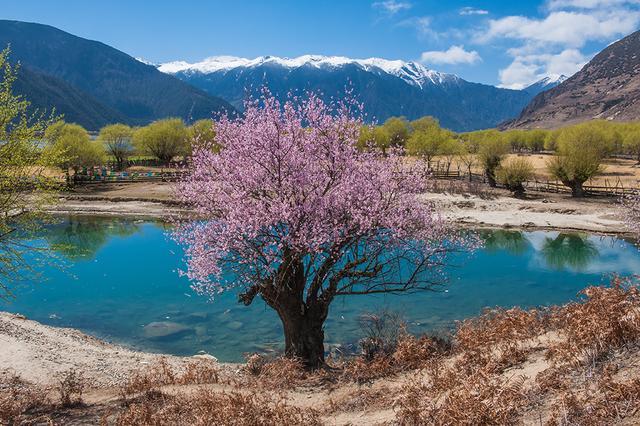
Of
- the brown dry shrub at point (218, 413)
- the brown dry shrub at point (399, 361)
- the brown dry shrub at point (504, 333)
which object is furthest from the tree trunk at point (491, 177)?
the brown dry shrub at point (218, 413)

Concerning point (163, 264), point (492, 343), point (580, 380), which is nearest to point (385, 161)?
point (492, 343)

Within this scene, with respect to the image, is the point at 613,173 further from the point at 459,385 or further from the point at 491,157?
the point at 459,385

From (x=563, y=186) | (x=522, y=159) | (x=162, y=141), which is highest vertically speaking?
(x=162, y=141)

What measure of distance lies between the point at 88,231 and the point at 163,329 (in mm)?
35739

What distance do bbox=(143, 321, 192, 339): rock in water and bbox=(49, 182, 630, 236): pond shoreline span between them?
28620 mm

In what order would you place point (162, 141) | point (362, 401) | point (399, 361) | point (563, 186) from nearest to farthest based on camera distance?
point (362, 401) → point (399, 361) → point (563, 186) → point (162, 141)

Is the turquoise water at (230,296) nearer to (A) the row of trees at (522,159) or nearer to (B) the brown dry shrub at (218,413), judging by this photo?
(B) the brown dry shrub at (218,413)

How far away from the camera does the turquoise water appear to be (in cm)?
2558

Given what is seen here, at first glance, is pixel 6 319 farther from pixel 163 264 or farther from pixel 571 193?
pixel 571 193

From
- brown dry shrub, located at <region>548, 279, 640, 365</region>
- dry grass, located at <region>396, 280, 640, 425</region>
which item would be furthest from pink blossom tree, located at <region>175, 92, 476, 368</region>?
brown dry shrub, located at <region>548, 279, 640, 365</region>

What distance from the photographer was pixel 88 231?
57.0m

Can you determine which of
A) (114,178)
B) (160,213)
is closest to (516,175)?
(160,213)

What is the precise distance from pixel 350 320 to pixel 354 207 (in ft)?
44.0

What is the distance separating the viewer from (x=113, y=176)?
8694 centimetres
